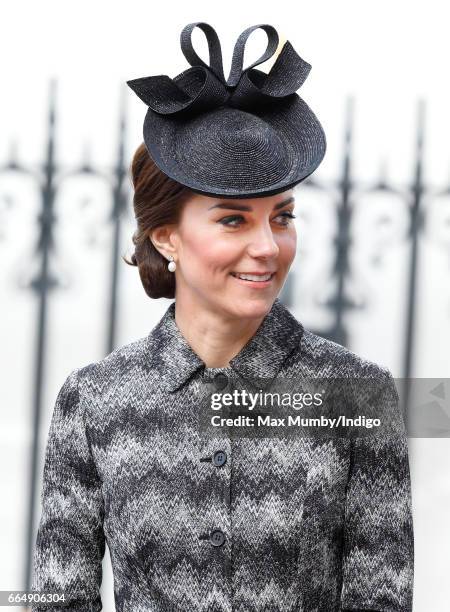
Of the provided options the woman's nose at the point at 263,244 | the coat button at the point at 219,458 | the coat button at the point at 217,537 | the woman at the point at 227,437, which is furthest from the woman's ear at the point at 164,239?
the coat button at the point at 217,537

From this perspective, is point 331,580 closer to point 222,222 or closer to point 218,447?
point 218,447

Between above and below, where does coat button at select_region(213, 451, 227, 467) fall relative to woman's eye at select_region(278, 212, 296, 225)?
below

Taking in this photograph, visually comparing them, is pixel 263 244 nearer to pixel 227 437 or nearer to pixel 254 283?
pixel 254 283

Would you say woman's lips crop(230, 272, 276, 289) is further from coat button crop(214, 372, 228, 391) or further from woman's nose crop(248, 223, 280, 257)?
coat button crop(214, 372, 228, 391)

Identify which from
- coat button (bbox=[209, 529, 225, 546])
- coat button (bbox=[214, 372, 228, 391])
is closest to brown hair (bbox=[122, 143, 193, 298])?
coat button (bbox=[214, 372, 228, 391])

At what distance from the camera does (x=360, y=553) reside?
6.42 feet

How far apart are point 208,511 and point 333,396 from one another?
0.33 meters

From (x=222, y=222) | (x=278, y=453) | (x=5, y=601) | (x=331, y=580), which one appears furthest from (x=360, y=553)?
(x=5, y=601)

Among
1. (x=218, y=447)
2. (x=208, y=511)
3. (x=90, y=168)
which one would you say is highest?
(x=90, y=168)

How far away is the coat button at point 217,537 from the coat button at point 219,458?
0.13 meters

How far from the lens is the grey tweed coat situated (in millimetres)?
1931

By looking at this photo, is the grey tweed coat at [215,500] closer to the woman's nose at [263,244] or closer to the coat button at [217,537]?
the coat button at [217,537]

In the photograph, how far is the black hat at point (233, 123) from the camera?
6.12ft

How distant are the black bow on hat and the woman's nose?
264mm
